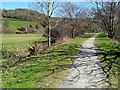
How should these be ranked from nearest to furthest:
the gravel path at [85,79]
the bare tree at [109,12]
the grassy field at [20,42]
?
the gravel path at [85,79] → the grassy field at [20,42] → the bare tree at [109,12]

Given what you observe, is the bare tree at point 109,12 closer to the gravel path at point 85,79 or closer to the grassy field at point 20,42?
the grassy field at point 20,42

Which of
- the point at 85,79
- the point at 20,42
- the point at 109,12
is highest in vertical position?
the point at 109,12

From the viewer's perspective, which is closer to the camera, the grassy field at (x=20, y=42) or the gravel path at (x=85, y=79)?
the gravel path at (x=85, y=79)

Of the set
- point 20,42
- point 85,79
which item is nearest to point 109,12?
point 20,42

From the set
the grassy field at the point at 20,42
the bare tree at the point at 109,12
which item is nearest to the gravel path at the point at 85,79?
the grassy field at the point at 20,42

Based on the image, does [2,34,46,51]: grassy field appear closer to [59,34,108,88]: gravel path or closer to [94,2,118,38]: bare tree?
[59,34,108,88]: gravel path

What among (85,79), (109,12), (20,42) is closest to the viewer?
(85,79)

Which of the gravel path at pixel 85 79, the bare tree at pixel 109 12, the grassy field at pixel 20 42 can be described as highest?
the bare tree at pixel 109 12

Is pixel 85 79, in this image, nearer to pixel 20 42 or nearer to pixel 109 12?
pixel 20 42

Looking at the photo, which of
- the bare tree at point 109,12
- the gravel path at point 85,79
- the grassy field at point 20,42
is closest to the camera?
the gravel path at point 85,79

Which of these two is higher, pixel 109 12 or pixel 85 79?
pixel 109 12

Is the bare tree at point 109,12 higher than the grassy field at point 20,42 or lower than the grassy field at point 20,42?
higher

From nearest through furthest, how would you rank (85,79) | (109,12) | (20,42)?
(85,79) → (20,42) → (109,12)

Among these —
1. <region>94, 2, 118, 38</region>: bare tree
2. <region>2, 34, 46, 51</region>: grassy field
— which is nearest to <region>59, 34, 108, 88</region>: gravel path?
<region>2, 34, 46, 51</region>: grassy field
